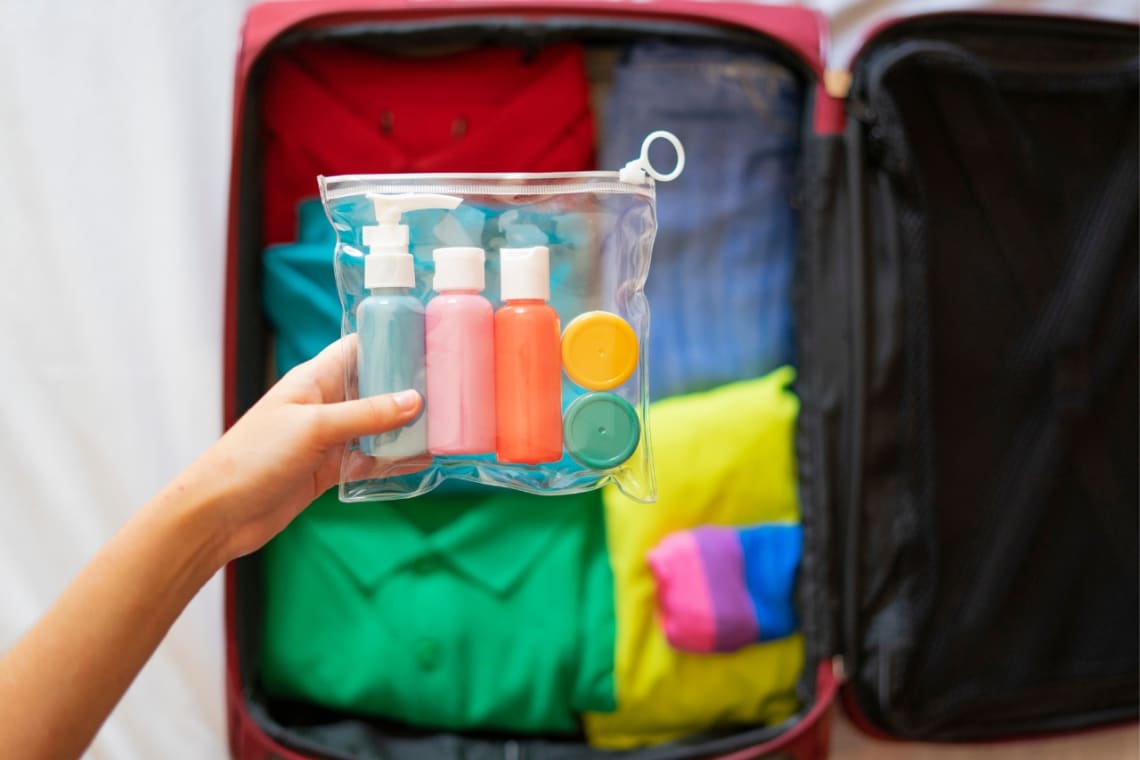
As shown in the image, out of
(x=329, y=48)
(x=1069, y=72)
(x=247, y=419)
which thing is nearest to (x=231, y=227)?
(x=329, y=48)

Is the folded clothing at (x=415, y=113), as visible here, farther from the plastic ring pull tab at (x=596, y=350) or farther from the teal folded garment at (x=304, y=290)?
the plastic ring pull tab at (x=596, y=350)

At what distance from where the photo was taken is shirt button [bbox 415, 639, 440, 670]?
2.48 feet

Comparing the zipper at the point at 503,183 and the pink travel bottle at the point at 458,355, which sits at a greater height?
→ the zipper at the point at 503,183

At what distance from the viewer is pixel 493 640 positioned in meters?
0.77

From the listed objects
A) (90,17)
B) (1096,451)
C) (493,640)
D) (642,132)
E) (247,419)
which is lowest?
(493,640)

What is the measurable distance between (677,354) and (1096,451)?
1.22 ft

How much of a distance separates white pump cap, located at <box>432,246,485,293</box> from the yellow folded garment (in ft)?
1.02

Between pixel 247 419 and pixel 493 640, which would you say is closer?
pixel 247 419

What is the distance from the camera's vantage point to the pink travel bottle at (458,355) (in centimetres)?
49

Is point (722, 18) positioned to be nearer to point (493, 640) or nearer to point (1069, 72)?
point (1069, 72)

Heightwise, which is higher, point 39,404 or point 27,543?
point 39,404

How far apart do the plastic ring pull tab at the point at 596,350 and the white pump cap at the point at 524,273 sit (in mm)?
29

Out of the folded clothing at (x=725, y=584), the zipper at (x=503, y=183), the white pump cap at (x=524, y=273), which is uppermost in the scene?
the zipper at (x=503, y=183)

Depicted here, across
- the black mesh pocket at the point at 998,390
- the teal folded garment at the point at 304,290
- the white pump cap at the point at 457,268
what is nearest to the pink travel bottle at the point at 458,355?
the white pump cap at the point at 457,268
